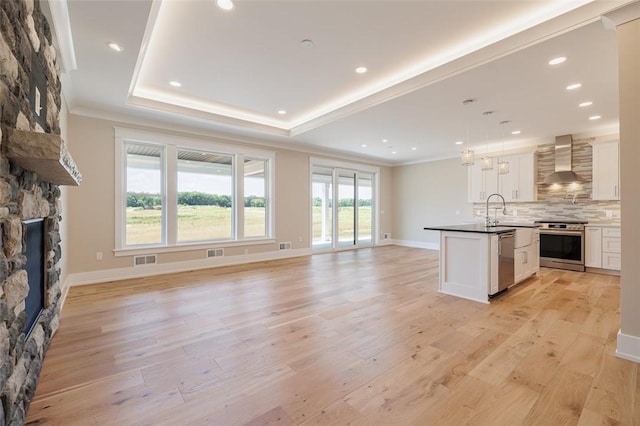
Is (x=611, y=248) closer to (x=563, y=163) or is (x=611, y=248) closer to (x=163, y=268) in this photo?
(x=563, y=163)

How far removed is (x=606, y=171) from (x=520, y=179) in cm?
139

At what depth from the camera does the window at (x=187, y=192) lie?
5043 millimetres

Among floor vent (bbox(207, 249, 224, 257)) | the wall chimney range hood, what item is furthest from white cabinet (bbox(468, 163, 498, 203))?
floor vent (bbox(207, 249, 224, 257))

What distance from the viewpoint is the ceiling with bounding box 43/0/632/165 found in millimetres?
2586

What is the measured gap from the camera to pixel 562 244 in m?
5.64

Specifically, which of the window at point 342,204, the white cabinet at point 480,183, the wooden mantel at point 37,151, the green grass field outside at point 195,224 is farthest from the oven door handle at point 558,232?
the wooden mantel at point 37,151

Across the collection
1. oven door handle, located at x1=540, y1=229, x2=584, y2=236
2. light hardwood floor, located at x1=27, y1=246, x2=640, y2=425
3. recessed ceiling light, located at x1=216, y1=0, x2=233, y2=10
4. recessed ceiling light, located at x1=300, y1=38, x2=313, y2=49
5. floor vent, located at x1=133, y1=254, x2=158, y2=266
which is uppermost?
recessed ceiling light, located at x1=300, y1=38, x2=313, y2=49

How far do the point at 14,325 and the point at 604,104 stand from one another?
686 cm

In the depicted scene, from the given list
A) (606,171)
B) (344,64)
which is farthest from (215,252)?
(606,171)

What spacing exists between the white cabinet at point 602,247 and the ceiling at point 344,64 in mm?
1968

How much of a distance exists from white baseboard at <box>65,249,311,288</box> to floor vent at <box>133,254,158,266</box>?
0.05m

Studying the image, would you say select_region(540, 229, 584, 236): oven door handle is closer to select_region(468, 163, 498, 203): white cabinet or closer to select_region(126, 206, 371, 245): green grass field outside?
select_region(468, 163, 498, 203): white cabinet

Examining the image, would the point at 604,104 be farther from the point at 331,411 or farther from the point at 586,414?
the point at 331,411

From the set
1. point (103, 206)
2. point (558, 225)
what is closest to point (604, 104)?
point (558, 225)
